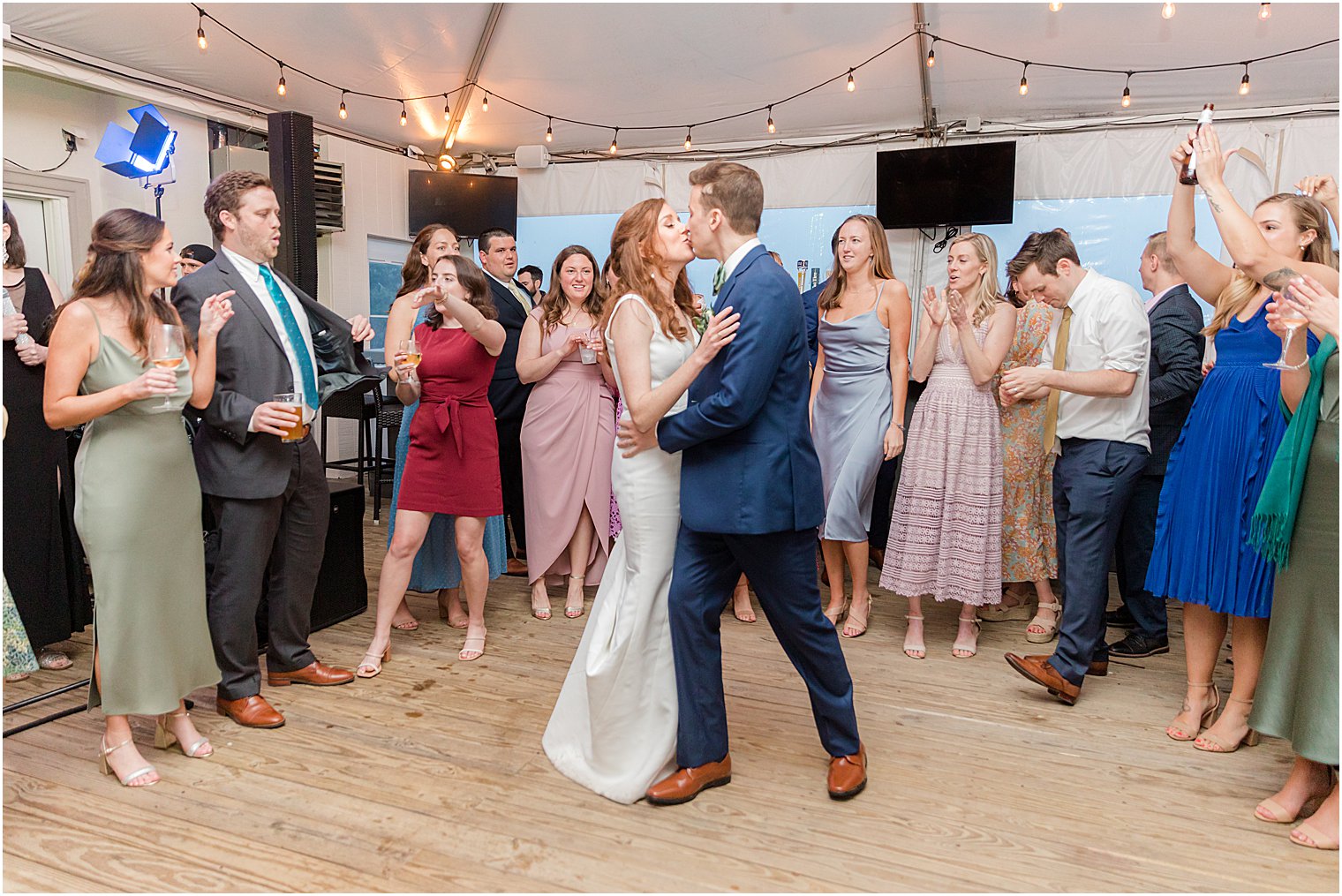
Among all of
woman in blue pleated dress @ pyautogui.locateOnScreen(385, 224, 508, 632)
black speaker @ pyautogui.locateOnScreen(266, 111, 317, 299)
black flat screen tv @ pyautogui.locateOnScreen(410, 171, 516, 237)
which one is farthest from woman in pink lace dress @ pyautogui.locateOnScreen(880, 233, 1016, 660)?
black flat screen tv @ pyautogui.locateOnScreen(410, 171, 516, 237)

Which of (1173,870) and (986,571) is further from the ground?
(986,571)

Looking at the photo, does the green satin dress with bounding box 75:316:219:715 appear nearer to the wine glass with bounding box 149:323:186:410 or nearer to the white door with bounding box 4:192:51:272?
the wine glass with bounding box 149:323:186:410

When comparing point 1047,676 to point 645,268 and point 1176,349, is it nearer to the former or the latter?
point 1176,349

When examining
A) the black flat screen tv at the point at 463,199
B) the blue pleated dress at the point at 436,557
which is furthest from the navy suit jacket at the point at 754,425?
the black flat screen tv at the point at 463,199

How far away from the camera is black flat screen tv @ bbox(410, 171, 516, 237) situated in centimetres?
787

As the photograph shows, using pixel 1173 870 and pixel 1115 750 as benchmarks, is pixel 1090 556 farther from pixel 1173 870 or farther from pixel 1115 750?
pixel 1173 870

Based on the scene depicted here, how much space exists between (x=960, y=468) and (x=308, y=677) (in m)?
2.62

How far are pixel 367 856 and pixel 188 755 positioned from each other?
0.87 meters

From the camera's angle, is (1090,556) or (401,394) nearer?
(1090,556)

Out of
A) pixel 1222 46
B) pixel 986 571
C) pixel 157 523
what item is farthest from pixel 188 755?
pixel 1222 46

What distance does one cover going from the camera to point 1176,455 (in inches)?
112

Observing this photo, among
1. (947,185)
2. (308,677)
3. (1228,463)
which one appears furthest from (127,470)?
(947,185)

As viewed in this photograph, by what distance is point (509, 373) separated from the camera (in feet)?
15.4

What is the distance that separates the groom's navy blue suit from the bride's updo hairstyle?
206 mm
